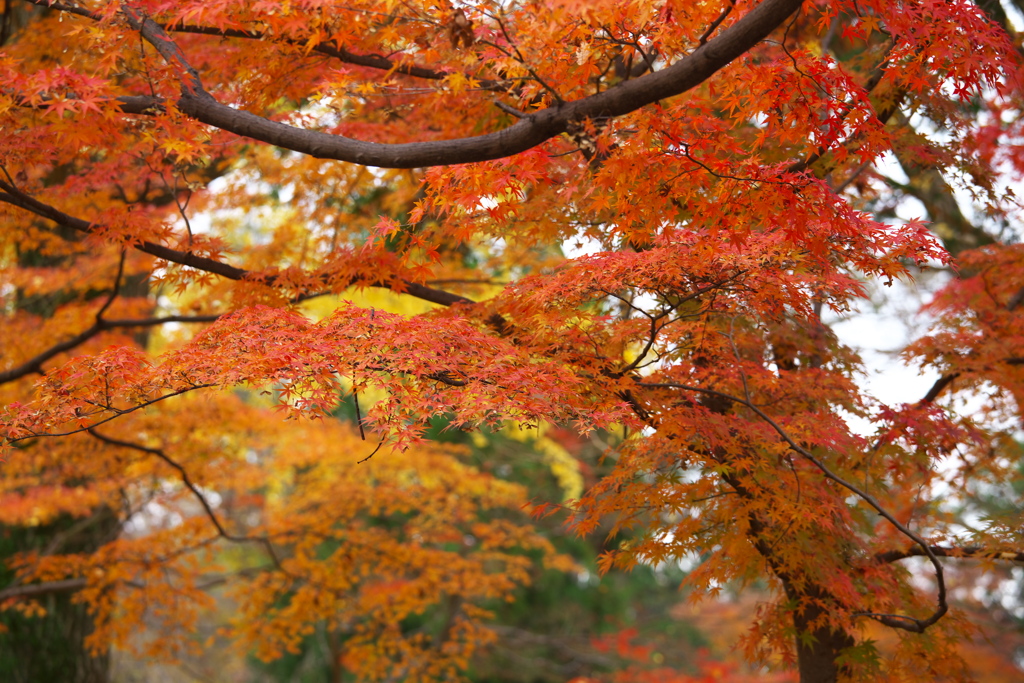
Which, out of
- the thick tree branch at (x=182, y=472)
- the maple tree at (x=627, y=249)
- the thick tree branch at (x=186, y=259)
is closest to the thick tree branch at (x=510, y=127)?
the maple tree at (x=627, y=249)

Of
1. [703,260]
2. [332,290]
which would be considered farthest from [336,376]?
[703,260]

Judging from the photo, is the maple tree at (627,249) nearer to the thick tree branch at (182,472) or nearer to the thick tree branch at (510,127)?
the thick tree branch at (510,127)

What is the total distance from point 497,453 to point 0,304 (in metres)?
7.04

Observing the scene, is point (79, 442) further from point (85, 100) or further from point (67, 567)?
point (85, 100)

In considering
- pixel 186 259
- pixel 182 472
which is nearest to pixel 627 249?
pixel 186 259

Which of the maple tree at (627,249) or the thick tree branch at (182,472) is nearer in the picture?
the maple tree at (627,249)

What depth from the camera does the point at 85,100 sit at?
314cm

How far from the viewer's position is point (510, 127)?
10.4ft

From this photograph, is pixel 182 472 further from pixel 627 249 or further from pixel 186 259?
pixel 627 249

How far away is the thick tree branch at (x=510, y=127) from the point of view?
2647 mm

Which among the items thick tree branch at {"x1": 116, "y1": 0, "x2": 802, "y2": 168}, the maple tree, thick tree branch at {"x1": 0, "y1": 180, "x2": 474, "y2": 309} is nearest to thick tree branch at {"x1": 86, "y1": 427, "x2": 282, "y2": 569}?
the maple tree

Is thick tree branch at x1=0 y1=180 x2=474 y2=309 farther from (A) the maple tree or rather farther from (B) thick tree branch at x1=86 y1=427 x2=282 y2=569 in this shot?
(B) thick tree branch at x1=86 y1=427 x2=282 y2=569

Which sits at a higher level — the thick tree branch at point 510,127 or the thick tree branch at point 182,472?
the thick tree branch at point 510,127

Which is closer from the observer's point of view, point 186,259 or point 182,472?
point 186,259
